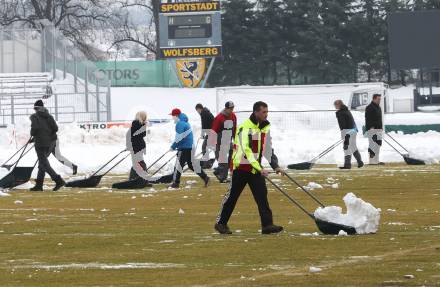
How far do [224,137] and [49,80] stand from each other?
35.0m

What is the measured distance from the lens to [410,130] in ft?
156

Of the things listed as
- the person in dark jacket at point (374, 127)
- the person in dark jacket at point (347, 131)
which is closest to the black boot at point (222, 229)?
the person in dark jacket at point (347, 131)

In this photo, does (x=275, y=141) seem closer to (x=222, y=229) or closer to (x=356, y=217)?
(x=222, y=229)

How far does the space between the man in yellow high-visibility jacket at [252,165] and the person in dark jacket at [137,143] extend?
1205cm

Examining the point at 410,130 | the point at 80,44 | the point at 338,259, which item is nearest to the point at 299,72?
the point at 80,44

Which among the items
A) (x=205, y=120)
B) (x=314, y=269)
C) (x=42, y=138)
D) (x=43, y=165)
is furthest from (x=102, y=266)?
(x=205, y=120)

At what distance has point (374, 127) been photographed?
3438 cm

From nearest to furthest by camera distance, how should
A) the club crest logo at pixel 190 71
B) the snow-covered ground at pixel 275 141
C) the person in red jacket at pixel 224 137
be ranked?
the person in red jacket at pixel 224 137 → the snow-covered ground at pixel 275 141 → the club crest logo at pixel 190 71

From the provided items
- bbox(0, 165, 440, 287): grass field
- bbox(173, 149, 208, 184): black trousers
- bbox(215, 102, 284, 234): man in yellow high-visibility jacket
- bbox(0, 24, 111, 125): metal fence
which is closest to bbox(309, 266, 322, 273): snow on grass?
bbox(0, 165, 440, 287): grass field

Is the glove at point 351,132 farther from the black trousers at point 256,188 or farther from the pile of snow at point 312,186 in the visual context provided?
the black trousers at point 256,188

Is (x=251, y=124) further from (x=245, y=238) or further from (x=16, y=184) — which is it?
(x=16, y=184)

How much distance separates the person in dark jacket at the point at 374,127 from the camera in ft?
112

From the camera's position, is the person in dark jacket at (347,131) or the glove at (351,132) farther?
the glove at (351,132)

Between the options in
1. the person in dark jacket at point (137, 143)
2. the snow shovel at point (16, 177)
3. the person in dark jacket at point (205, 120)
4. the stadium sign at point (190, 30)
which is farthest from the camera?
the stadium sign at point (190, 30)
